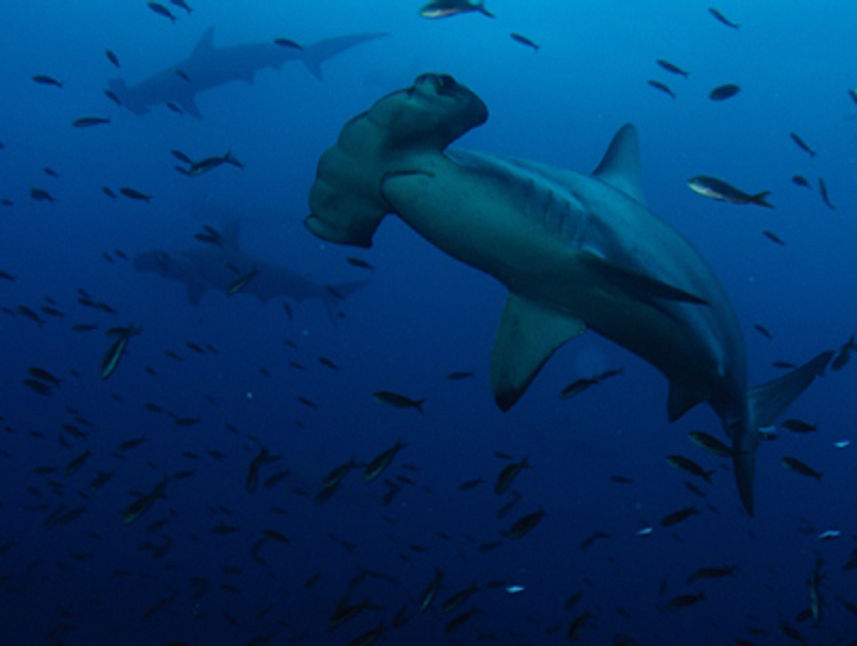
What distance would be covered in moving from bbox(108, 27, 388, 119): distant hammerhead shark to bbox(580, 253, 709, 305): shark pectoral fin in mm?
19138

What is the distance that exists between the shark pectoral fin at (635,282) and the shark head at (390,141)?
773 mm

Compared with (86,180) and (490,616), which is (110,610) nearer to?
(490,616)

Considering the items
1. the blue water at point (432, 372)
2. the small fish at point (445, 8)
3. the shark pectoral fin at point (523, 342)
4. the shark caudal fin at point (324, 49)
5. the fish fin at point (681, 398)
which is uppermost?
the small fish at point (445, 8)

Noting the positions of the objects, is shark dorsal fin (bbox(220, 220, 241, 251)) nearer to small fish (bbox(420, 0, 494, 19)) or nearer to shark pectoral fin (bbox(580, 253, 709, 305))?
small fish (bbox(420, 0, 494, 19))

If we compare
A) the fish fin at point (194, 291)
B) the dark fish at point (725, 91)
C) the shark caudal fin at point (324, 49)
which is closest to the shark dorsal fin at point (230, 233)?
the fish fin at point (194, 291)

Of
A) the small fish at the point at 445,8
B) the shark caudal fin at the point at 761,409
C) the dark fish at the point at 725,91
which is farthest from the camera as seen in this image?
the dark fish at the point at 725,91

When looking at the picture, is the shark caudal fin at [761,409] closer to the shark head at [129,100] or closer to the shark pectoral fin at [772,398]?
the shark pectoral fin at [772,398]

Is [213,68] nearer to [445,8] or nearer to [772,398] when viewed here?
[445,8]

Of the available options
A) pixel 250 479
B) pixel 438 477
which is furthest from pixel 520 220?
pixel 438 477

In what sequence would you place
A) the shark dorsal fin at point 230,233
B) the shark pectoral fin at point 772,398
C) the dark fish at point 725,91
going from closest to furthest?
the shark pectoral fin at point 772,398
the dark fish at point 725,91
the shark dorsal fin at point 230,233

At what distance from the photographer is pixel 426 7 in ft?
16.5

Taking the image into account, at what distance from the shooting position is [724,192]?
425 centimetres

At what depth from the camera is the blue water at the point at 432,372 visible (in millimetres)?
19578

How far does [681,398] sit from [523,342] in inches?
61.1
